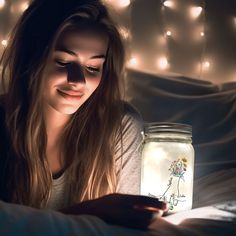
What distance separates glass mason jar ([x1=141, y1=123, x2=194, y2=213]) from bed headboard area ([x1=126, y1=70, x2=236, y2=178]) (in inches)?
11.6

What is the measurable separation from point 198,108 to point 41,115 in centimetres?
55

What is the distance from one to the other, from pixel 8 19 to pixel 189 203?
111cm

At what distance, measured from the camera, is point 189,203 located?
1100 millimetres

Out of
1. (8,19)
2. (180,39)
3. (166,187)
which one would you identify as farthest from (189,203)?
(8,19)

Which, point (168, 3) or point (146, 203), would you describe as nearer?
point (146, 203)

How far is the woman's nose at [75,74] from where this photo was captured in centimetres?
111

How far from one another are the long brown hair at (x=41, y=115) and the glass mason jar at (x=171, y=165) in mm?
220

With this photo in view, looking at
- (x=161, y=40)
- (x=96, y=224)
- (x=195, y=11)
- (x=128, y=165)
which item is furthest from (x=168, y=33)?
(x=96, y=224)

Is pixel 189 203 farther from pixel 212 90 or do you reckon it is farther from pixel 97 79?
pixel 212 90

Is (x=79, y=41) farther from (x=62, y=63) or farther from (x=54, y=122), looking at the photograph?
(x=54, y=122)

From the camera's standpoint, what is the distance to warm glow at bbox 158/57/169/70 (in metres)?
1.86

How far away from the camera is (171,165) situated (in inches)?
42.8

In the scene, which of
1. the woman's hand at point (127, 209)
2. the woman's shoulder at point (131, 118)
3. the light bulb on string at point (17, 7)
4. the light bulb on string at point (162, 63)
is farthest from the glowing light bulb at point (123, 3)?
the woman's hand at point (127, 209)

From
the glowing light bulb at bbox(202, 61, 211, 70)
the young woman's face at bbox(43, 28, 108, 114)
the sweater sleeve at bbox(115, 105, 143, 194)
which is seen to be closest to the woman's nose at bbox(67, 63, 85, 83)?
the young woman's face at bbox(43, 28, 108, 114)
